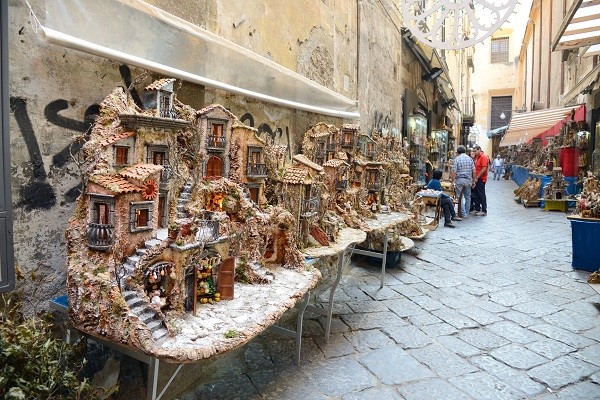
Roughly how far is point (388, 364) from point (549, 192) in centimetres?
1231

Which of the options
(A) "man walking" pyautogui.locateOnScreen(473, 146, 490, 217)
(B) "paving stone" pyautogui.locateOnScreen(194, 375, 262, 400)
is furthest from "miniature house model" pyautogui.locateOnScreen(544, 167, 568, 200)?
A: (B) "paving stone" pyautogui.locateOnScreen(194, 375, 262, 400)

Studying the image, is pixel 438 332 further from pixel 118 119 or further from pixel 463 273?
pixel 118 119

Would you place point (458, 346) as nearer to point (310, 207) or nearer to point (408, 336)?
point (408, 336)

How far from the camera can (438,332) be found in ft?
16.9

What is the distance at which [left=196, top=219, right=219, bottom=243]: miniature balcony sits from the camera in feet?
9.76

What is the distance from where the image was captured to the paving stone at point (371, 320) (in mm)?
5316

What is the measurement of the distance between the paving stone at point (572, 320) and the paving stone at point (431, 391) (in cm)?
223

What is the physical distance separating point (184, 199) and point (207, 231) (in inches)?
16.1

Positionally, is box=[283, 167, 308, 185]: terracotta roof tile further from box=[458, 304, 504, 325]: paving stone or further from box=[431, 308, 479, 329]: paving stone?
box=[458, 304, 504, 325]: paving stone

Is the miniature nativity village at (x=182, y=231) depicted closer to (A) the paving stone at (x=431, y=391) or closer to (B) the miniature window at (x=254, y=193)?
(B) the miniature window at (x=254, y=193)

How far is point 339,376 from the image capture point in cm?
414

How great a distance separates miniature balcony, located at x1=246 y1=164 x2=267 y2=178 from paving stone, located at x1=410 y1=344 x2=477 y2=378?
2.47 meters

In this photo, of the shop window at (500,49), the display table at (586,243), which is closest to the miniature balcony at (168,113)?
the display table at (586,243)

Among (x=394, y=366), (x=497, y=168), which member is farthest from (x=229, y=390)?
(x=497, y=168)
